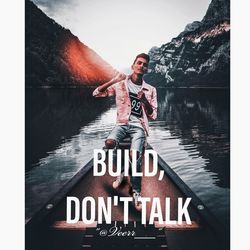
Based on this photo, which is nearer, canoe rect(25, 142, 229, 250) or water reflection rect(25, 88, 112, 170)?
canoe rect(25, 142, 229, 250)

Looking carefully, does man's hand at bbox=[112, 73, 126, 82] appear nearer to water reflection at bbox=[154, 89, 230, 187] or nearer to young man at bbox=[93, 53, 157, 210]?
young man at bbox=[93, 53, 157, 210]

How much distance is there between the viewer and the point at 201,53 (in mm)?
3514

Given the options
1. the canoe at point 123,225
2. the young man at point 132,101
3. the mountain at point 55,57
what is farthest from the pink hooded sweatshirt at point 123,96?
the canoe at point 123,225

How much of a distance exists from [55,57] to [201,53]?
130 centimetres

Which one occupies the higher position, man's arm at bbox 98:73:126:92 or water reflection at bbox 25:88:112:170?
man's arm at bbox 98:73:126:92

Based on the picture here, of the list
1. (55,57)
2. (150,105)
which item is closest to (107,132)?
(150,105)

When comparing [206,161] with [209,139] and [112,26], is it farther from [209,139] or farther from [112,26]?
[112,26]

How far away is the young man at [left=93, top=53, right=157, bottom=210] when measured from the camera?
3346mm

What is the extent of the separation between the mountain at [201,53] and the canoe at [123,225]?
0.79 metres

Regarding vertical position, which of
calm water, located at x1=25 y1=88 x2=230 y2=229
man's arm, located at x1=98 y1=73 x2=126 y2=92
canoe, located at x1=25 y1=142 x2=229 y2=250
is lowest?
canoe, located at x1=25 y1=142 x2=229 y2=250

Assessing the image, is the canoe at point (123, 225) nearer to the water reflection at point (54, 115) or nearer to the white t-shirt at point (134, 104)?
the white t-shirt at point (134, 104)

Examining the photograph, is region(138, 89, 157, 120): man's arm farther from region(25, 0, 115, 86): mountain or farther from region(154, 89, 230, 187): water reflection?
region(25, 0, 115, 86): mountain

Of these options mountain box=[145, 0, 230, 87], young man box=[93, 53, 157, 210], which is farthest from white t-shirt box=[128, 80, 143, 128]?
mountain box=[145, 0, 230, 87]

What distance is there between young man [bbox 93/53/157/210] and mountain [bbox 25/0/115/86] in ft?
0.37
